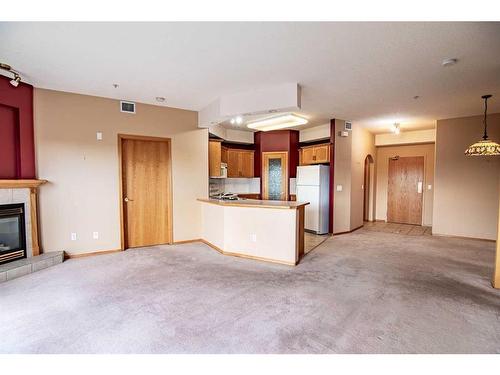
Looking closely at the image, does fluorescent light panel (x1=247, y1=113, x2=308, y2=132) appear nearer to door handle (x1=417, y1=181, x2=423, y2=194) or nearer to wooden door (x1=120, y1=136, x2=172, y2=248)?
wooden door (x1=120, y1=136, x2=172, y2=248)

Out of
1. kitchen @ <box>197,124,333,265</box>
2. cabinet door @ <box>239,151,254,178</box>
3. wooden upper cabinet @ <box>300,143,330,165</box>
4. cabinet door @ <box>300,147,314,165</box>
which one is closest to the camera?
kitchen @ <box>197,124,333,265</box>

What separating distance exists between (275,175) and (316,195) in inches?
55.6

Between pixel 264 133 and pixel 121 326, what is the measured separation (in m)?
5.47

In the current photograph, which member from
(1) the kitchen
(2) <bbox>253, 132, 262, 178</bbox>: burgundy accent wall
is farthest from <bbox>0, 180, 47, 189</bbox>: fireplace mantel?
(2) <bbox>253, 132, 262, 178</bbox>: burgundy accent wall

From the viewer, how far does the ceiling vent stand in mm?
4227

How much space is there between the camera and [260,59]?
267 centimetres

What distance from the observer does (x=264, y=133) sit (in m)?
6.62

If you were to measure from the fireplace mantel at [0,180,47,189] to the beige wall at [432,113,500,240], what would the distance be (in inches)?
302

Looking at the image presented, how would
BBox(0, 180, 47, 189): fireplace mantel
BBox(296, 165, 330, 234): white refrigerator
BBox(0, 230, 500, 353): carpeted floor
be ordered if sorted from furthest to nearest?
BBox(296, 165, 330, 234): white refrigerator, BBox(0, 180, 47, 189): fireplace mantel, BBox(0, 230, 500, 353): carpeted floor

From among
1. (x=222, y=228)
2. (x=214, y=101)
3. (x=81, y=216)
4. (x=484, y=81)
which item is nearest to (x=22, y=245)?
(x=81, y=216)

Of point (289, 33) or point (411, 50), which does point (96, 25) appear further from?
point (411, 50)

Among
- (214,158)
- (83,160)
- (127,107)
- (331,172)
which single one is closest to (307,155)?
(331,172)

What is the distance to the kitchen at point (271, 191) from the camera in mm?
3814

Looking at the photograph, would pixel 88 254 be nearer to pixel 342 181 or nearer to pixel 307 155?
pixel 307 155
